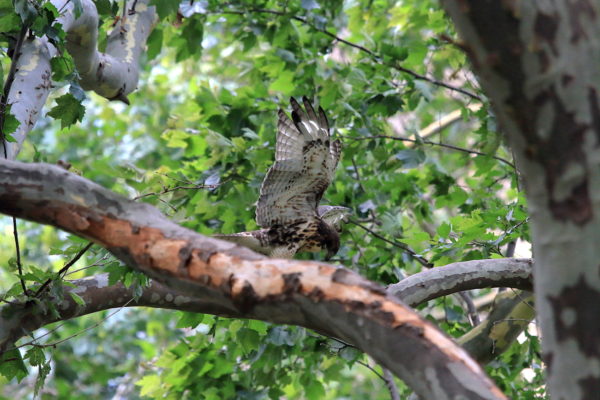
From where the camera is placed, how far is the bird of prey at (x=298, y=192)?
3803mm

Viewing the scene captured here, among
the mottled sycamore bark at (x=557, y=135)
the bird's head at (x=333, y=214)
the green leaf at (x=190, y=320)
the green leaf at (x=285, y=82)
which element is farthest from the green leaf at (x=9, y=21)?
the green leaf at (x=285, y=82)

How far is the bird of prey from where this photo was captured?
3803mm

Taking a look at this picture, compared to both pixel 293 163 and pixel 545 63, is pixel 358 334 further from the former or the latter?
pixel 293 163

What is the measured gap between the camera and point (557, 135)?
1.52 m

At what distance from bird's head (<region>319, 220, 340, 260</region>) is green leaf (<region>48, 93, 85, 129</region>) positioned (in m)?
1.51

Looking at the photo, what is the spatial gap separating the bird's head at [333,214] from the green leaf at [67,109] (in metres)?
1.52

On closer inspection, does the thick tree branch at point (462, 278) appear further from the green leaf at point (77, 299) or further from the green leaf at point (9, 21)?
the green leaf at point (9, 21)

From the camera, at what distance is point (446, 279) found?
10.9 ft

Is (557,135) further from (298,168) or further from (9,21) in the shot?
(9,21)

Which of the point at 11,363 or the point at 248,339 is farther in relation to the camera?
the point at 248,339

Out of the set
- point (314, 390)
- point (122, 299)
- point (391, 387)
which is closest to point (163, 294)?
point (122, 299)

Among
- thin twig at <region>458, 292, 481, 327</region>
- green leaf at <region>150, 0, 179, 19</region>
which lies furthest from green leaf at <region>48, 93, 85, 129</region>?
thin twig at <region>458, 292, 481, 327</region>

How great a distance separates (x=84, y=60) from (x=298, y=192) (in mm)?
1272

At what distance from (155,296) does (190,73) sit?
786 centimetres
